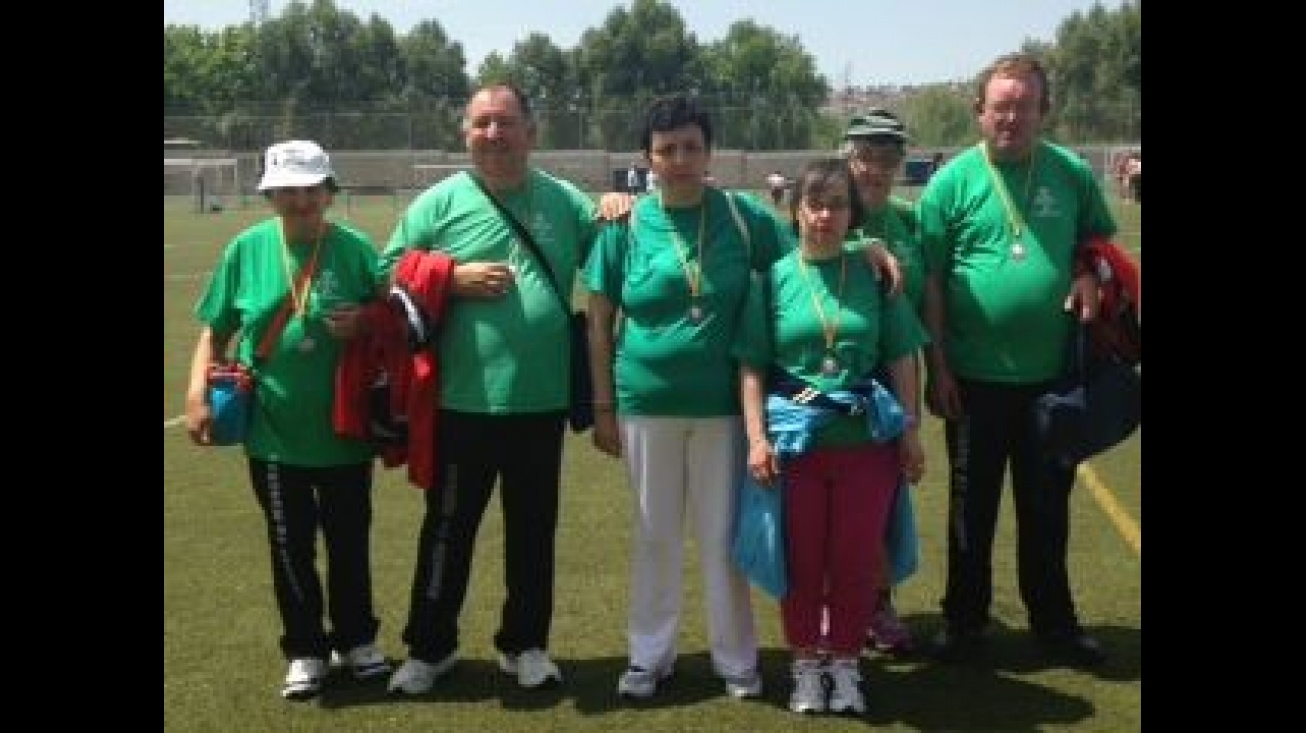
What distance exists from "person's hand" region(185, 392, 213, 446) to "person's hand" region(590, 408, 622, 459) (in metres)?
1.38

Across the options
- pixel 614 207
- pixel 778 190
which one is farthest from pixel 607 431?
pixel 778 190

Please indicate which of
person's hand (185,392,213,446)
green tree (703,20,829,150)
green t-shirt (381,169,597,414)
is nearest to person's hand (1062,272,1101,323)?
green t-shirt (381,169,597,414)

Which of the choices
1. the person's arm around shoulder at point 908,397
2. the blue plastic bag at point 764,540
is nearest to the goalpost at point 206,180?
the blue plastic bag at point 764,540

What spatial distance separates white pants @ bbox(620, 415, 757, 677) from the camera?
497cm

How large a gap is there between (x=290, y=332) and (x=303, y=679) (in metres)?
1.27

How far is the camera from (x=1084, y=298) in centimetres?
512

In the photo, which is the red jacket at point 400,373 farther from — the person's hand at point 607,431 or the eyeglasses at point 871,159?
the eyeglasses at point 871,159

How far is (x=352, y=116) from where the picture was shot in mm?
55156

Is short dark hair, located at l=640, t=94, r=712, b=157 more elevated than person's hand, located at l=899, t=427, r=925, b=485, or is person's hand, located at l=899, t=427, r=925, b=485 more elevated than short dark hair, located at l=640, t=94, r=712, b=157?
short dark hair, located at l=640, t=94, r=712, b=157

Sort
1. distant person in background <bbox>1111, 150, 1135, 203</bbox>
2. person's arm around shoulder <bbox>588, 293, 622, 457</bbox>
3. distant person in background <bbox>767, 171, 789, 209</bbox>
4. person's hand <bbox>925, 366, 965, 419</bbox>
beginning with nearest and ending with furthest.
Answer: person's arm around shoulder <bbox>588, 293, 622, 457</bbox> < person's hand <bbox>925, 366, 965, 419</bbox> < distant person in background <bbox>1111, 150, 1135, 203</bbox> < distant person in background <bbox>767, 171, 789, 209</bbox>

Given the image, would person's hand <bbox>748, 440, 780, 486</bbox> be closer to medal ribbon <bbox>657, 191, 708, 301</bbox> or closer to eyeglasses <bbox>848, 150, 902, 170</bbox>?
medal ribbon <bbox>657, 191, 708, 301</bbox>
